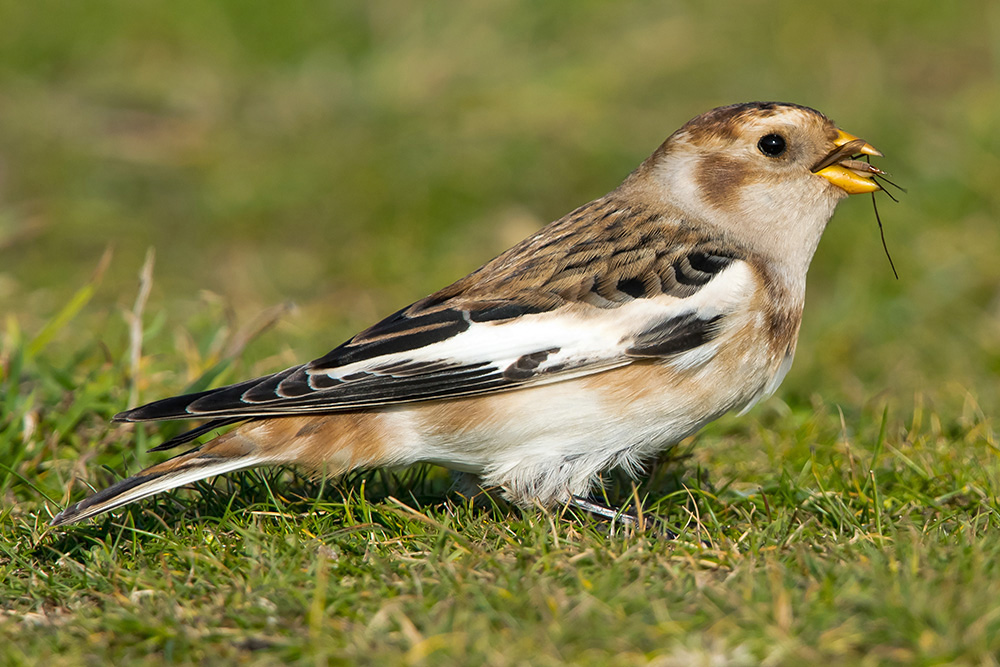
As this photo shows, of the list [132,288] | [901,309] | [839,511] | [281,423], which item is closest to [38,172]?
[132,288]

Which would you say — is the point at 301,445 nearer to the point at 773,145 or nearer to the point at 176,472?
the point at 176,472

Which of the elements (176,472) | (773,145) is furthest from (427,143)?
(176,472)

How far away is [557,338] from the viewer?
154 inches

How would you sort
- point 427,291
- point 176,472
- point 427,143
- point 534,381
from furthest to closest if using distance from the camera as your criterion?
point 427,143 < point 427,291 < point 534,381 < point 176,472

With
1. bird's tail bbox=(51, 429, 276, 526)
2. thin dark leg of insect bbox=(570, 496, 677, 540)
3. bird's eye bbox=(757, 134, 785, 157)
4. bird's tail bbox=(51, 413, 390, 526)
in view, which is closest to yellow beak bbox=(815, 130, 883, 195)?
bird's eye bbox=(757, 134, 785, 157)

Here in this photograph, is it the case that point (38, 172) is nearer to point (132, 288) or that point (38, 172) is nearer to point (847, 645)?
point (132, 288)

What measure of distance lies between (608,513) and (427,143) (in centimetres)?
529

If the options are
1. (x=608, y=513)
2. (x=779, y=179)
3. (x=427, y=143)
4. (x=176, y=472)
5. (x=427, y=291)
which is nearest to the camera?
(x=176, y=472)

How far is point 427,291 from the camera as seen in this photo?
7.53 metres

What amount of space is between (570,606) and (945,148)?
262 inches

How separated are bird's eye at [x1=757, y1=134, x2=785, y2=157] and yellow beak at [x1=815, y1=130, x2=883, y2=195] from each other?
0.16 meters

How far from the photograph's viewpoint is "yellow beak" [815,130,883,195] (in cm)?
436

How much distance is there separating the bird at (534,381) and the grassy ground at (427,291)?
0.64 feet

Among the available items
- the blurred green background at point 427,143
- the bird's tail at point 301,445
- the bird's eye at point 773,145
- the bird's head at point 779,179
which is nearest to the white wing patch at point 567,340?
the bird's tail at point 301,445
